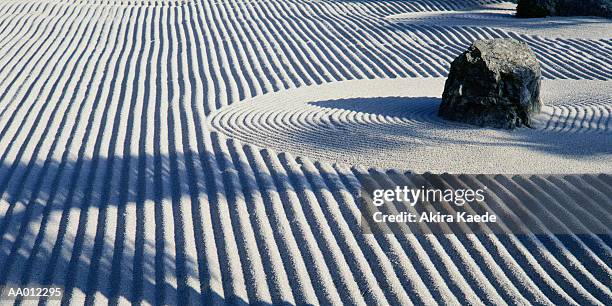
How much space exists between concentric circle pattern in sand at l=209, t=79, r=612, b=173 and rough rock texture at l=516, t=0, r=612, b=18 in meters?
3.84

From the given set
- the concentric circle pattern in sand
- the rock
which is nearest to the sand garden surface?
the concentric circle pattern in sand

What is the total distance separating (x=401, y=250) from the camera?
13.8 feet

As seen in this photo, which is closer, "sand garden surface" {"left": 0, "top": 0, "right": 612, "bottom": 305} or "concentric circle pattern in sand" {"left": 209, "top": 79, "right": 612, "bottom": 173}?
"sand garden surface" {"left": 0, "top": 0, "right": 612, "bottom": 305}

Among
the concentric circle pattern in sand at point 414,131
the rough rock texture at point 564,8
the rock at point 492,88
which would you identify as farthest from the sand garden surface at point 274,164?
the rough rock texture at point 564,8

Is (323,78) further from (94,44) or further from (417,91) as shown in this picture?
(94,44)

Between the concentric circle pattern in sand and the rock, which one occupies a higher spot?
the rock

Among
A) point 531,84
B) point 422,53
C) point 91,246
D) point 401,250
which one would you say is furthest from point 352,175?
point 422,53

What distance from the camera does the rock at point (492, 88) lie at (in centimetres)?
652

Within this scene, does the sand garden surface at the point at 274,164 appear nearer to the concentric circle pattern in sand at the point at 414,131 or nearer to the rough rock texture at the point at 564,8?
the concentric circle pattern in sand at the point at 414,131

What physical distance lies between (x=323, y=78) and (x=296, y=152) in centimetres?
312

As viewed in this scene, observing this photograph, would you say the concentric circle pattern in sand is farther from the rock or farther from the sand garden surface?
the rock

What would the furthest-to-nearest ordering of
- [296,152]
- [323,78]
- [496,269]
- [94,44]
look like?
[94,44] → [323,78] → [296,152] → [496,269]

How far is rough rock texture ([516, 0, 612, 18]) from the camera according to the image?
38.1 feet

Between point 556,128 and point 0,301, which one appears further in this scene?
point 556,128
